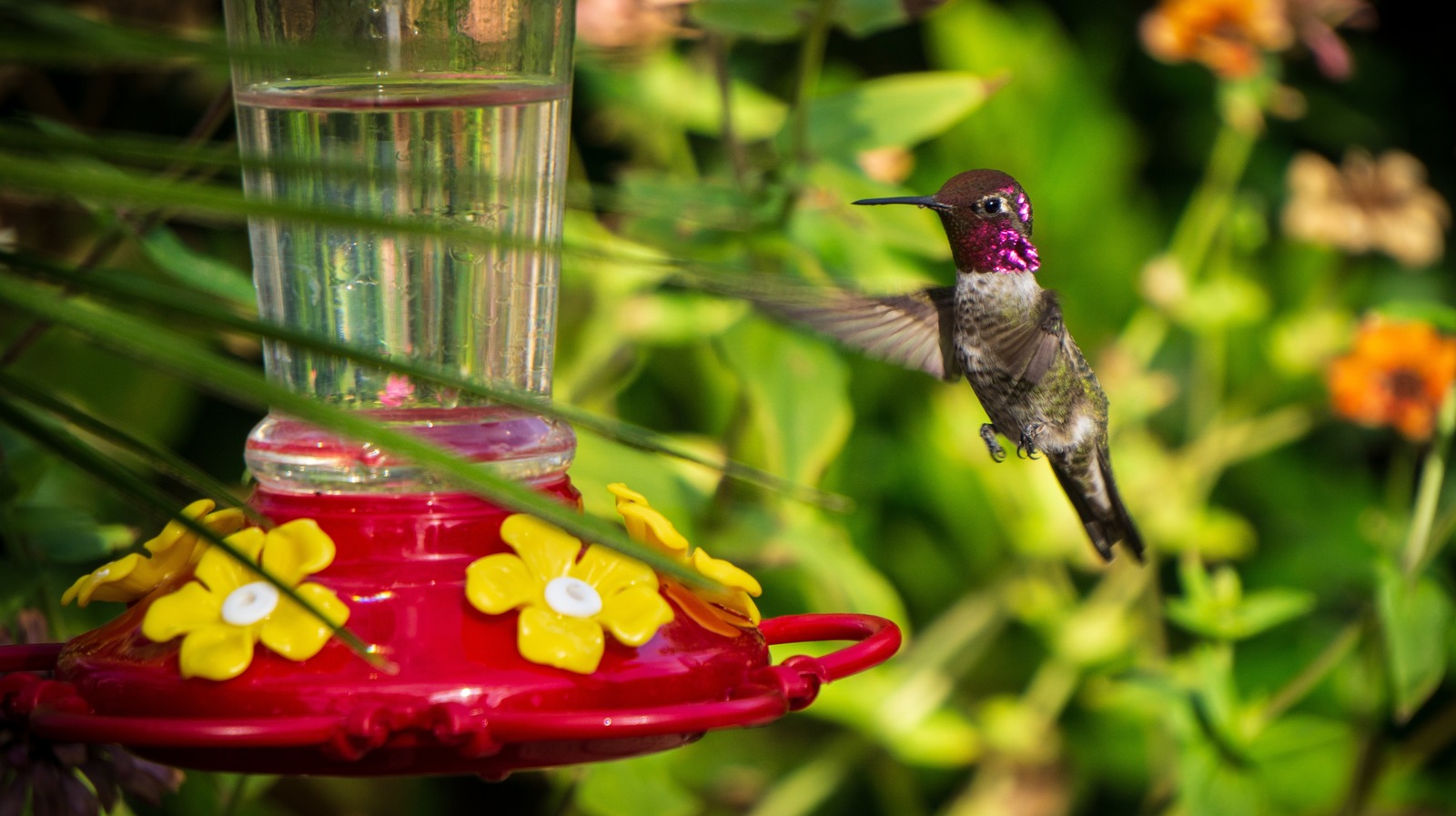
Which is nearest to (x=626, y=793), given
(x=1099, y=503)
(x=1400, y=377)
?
(x=1099, y=503)

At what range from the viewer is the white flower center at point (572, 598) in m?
0.88

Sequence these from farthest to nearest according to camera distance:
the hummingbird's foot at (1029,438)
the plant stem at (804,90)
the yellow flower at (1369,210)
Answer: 1. the yellow flower at (1369,210)
2. the plant stem at (804,90)
3. the hummingbird's foot at (1029,438)

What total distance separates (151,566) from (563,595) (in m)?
0.29

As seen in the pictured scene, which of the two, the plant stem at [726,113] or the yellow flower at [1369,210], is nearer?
the plant stem at [726,113]

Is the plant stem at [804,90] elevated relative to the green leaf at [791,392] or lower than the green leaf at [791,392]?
elevated

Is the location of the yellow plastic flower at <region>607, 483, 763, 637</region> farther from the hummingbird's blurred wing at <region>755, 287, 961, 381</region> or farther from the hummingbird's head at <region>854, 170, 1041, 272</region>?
the hummingbird's head at <region>854, 170, 1041, 272</region>

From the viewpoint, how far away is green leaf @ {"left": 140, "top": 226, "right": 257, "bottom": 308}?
1276mm

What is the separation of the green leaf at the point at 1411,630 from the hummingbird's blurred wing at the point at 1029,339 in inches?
23.4

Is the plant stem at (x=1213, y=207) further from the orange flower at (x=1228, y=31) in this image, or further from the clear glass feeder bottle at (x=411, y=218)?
the clear glass feeder bottle at (x=411, y=218)

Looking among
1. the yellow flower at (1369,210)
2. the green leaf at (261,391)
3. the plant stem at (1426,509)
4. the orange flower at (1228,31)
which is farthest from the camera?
the yellow flower at (1369,210)

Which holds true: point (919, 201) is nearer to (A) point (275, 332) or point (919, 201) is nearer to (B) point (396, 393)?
(B) point (396, 393)

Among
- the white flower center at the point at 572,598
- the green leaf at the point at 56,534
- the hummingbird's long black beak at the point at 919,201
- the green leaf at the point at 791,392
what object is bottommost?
the green leaf at the point at 56,534

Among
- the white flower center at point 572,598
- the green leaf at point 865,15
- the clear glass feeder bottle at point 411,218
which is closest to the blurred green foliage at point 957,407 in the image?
the green leaf at point 865,15

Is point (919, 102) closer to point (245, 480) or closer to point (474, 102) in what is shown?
point (474, 102)
